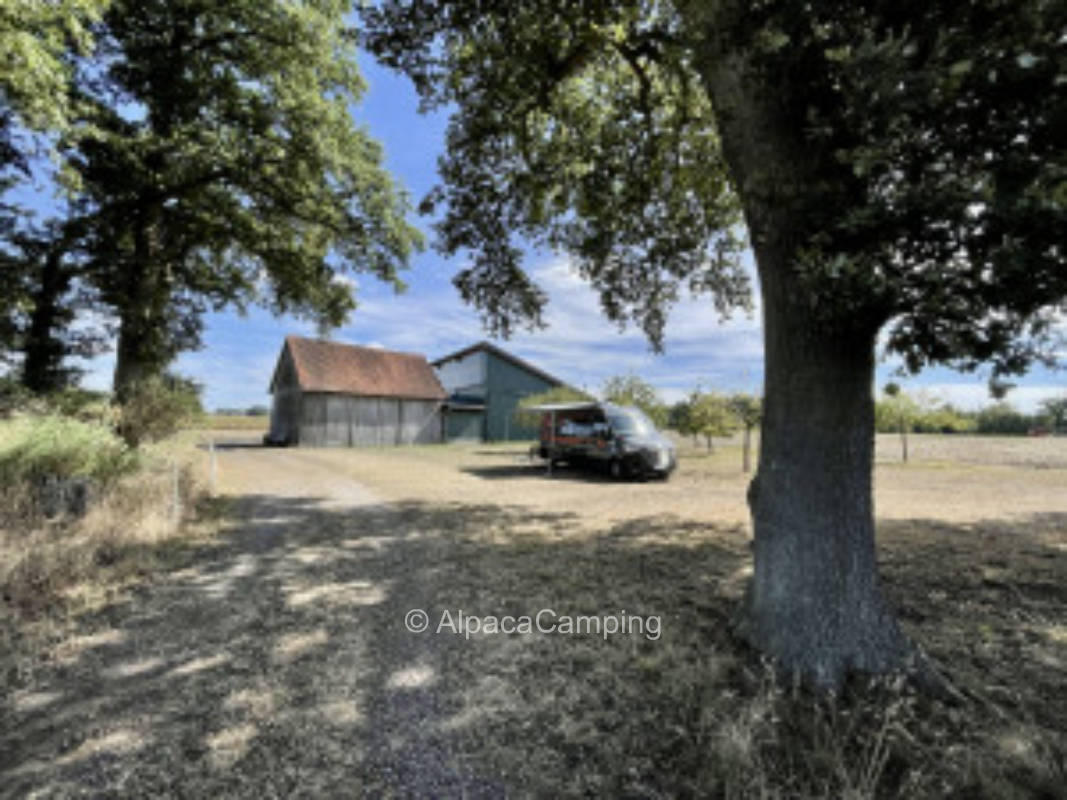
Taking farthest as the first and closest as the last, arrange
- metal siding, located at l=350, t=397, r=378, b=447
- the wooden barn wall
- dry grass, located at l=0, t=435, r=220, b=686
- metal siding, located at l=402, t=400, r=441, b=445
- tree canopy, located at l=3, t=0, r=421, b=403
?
metal siding, located at l=402, t=400, r=441, b=445 → metal siding, located at l=350, t=397, r=378, b=447 → the wooden barn wall → tree canopy, located at l=3, t=0, r=421, b=403 → dry grass, located at l=0, t=435, r=220, b=686

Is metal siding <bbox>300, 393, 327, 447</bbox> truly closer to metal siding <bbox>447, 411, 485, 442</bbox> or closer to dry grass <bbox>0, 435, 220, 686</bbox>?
metal siding <bbox>447, 411, 485, 442</bbox>

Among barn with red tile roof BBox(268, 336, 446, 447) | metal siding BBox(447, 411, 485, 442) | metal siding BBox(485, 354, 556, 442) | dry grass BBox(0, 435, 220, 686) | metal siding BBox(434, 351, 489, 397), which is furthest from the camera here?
metal siding BBox(434, 351, 489, 397)

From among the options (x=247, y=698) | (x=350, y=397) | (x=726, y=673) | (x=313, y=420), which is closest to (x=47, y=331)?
(x=247, y=698)

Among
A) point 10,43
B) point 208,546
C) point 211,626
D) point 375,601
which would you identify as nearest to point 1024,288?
point 375,601

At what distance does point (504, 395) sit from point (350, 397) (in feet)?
A: 31.4

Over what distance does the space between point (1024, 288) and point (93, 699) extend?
4.94 metres

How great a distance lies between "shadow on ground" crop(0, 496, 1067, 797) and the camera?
80.5 inches

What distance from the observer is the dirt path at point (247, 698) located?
6.59 ft

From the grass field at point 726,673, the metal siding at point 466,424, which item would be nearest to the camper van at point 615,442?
the grass field at point 726,673

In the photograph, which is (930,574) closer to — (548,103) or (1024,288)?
(1024,288)

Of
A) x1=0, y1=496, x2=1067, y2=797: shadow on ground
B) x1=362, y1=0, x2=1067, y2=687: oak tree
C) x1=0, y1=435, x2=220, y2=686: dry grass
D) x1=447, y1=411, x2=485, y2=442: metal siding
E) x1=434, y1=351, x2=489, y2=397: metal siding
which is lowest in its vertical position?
x1=0, y1=496, x2=1067, y2=797: shadow on ground

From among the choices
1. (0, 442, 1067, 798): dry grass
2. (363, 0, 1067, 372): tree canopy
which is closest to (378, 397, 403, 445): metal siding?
(0, 442, 1067, 798): dry grass

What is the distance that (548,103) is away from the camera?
5.14 meters

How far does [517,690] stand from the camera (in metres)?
2.71
